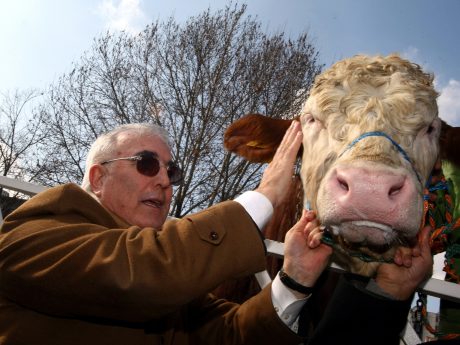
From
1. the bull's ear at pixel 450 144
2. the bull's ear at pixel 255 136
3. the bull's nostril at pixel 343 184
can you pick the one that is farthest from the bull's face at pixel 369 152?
the bull's ear at pixel 255 136

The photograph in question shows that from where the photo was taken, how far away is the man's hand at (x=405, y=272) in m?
2.06

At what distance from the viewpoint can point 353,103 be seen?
92.1 inches

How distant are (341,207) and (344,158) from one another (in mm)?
289

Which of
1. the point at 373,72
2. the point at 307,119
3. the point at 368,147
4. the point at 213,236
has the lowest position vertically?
the point at 213,236

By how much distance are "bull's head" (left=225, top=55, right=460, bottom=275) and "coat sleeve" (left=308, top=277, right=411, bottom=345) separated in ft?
0.72

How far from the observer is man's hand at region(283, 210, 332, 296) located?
2.11m

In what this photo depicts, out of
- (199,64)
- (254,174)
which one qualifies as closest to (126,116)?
(199,64)

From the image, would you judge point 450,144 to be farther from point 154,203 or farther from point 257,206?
point 154,203

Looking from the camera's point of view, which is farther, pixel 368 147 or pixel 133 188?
pixel 133 188

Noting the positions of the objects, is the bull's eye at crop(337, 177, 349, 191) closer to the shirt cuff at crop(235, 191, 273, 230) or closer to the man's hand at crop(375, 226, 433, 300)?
the shirt cuff at crop(235, 191, 273, 230)

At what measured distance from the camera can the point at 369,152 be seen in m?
1.87

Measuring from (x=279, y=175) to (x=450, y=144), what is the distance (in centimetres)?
154

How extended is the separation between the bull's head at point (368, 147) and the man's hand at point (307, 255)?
3.2 inches

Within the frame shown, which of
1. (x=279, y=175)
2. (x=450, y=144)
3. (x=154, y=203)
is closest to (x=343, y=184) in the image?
(x=279, y=175)
